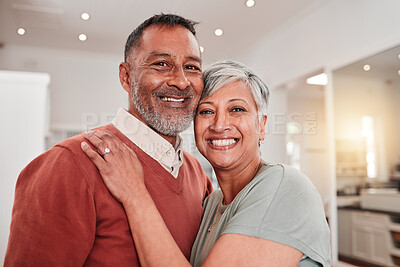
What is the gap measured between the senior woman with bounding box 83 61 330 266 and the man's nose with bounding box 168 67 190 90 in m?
0.08

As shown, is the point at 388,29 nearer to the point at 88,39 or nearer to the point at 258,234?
the point at 258,234

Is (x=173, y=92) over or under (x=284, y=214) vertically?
over

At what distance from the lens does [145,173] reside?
3.97ft

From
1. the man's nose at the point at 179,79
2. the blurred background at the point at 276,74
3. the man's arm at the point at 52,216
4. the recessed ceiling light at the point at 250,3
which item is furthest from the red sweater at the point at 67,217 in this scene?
the recessed ceiling light at the point at 250,3

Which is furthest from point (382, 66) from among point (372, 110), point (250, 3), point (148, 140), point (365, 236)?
point (148, 140)

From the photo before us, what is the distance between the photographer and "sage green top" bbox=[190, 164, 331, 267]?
0.99 meters

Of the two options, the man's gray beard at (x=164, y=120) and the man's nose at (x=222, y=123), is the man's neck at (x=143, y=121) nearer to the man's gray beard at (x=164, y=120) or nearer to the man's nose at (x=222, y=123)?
the man's gray beard at (x=164, y=120)

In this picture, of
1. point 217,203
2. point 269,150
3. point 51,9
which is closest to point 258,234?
point 217,203

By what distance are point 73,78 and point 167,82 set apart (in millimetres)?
4546

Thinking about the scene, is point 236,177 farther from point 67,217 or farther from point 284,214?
point 67,217

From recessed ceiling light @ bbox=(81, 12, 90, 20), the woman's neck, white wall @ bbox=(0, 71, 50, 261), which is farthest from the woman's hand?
recessed ceiling light @ bbox=(81, 12, 90, 20)

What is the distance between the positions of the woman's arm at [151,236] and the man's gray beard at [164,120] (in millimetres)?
206

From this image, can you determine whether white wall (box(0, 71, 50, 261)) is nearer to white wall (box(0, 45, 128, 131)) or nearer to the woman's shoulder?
white wall (box(0, 45, 128, 131))

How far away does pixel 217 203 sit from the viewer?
54.3 inches
